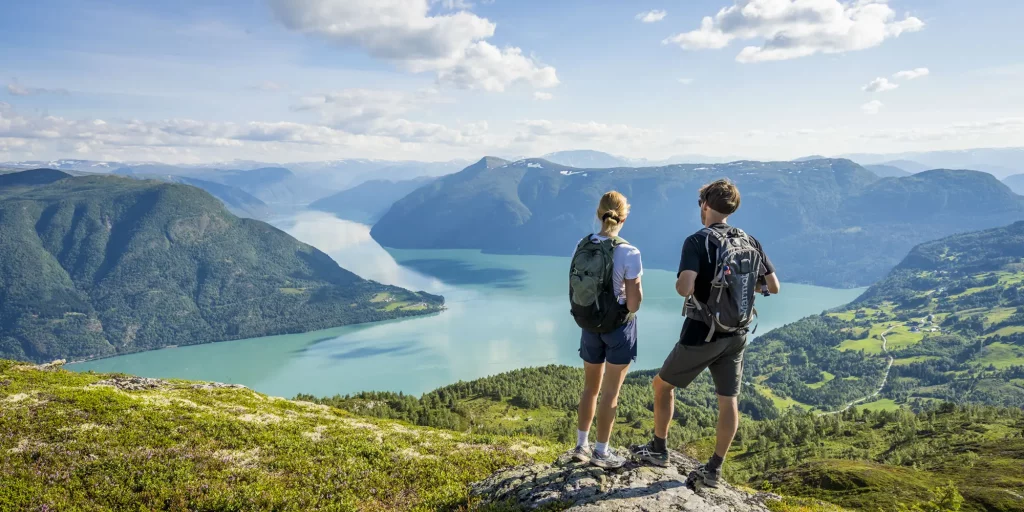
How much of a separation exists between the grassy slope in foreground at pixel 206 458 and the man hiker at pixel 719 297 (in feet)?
16.4

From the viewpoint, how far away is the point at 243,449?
12.1 m

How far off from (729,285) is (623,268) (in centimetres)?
162

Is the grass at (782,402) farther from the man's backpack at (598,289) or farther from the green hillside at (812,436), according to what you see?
the man's backpack at (598,289)

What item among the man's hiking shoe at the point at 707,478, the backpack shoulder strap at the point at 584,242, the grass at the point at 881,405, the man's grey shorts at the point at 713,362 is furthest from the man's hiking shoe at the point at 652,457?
the grass at the point at 881,405

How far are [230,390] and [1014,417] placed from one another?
368 ft

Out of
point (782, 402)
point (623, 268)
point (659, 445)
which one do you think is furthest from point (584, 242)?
point (782, 402)

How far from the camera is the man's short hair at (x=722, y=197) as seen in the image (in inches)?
327

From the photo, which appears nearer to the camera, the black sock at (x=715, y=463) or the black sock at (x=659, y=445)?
the black sock at (x=715, y=463)

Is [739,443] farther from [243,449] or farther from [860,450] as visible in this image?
[243,449]

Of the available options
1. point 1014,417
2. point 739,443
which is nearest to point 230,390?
point 739,443

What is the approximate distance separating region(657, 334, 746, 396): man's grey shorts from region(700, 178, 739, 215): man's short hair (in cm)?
206

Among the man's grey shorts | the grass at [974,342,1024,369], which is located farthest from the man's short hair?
the grass at [974,342,1024,369]

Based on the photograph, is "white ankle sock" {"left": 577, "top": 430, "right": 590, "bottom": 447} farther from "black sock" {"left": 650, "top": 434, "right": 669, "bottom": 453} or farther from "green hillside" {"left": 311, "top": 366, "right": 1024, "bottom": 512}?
"green hillside" {"left": 311, "top": 366, "right": 1024, "bottom": 512}

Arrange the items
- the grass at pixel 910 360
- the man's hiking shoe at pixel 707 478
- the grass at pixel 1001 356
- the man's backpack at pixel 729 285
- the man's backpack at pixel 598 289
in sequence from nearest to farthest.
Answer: the man's backpack at pixel 729 285, the man's backpack at pixel 598 289, the man's hiking shoe at pixel 707 478, the grass at pixel 1001 356, the grass at pixel 910 360
